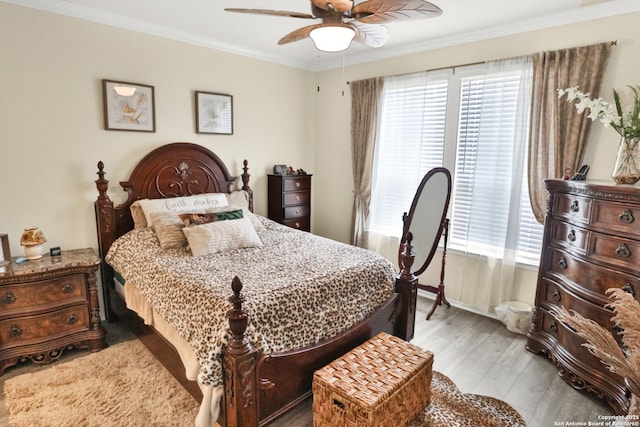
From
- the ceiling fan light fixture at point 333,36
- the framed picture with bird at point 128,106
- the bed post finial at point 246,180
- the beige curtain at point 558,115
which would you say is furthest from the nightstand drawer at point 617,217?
the framed picture with bird at point 128,106

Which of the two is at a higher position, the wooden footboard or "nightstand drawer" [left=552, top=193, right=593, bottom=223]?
"nightstand drawer" [left=552, top=193, right=593, bottom=223]

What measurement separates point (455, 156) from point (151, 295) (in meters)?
2.91

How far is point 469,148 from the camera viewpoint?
343 cm

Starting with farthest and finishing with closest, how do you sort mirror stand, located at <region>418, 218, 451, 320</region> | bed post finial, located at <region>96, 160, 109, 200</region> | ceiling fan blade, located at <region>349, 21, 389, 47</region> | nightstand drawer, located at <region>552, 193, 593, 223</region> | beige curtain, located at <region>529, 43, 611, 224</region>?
1. mirror stand, located at <region>418, 218, 451, 320</region>
2. bed post finial, located at <region>96, 160, 109, 200</region>
3. beige curtain, located at <region>529, 43, 611, 224</region>
4. nightstand drawer, located at <region>552, 193, 593, 223</region>
5. ceiling fan blade, located at <region>349, 21, 389, 47</region>

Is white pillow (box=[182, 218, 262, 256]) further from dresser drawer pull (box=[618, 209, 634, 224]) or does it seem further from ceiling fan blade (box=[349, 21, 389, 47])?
dresser drawer pull (box=[618, 209, 634, 224])

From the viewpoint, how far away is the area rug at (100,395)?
6.63ft

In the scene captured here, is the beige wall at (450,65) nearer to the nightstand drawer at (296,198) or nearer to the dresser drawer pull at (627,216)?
the nightstand drawer at (296,198)

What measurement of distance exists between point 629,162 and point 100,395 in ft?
11.7

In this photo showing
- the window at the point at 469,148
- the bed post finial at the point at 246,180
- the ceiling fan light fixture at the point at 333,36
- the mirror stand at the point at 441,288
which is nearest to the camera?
the ceiling fan light fixture at the point at 333,36

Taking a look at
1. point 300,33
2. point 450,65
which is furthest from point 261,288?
point 450,65

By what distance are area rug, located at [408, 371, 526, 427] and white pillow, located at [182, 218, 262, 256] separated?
1.72 m

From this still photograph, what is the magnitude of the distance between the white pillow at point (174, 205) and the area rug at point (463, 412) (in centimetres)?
237

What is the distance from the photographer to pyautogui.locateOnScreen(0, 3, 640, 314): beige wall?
264cm

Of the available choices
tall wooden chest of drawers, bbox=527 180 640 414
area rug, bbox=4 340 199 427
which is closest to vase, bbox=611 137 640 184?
tall wooden chest of drawers, bbox=527 180 640 414
